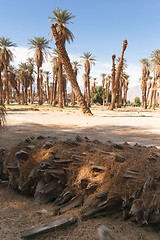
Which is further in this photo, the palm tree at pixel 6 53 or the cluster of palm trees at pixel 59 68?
the palm tree at pixel 6 53

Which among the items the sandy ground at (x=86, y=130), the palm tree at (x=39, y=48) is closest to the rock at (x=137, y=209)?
the sandy ground at (x=86, y=130)

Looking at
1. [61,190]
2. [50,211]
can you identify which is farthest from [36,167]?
[50,211]

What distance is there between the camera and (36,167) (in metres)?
2.36

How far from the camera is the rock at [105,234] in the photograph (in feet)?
4.81

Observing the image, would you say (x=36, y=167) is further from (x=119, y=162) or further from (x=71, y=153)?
(x=119, y=162)

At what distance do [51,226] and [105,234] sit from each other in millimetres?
438

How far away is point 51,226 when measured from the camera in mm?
1604

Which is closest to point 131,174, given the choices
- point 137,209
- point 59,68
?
point 137,209

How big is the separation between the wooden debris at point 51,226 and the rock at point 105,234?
0.83ft

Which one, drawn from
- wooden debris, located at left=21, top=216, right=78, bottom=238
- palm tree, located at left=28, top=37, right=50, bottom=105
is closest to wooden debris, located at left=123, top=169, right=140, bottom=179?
wooden debris, located at left=21, top=216, right=78, bottom=238

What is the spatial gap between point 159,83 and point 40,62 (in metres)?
24.6

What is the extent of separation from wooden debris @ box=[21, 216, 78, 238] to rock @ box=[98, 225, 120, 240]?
9.9 inches

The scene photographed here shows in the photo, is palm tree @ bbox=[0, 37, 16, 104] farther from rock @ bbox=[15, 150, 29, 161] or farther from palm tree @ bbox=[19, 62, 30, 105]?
rock @ bbox=[15, 150, 29, 161]

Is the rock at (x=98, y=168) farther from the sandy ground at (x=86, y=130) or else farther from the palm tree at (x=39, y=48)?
the palm tree at (x=39, y=48)
